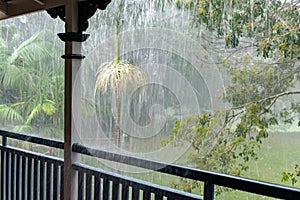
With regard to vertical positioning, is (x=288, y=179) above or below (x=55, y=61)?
below

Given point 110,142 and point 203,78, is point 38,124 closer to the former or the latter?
point 110,142

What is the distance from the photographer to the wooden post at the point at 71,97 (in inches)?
118

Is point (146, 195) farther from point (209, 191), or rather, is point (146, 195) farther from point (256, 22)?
point (256, 22)

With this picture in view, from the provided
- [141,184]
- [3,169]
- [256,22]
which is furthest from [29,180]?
[256,22]

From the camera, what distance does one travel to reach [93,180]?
2.80 metres

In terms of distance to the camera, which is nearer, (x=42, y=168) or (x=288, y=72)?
(x=288, y=72)

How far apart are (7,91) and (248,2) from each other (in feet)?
10.3

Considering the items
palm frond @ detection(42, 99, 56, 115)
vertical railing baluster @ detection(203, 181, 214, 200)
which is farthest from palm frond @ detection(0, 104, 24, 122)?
vertical railing baluster @ detection(203, 181, 214, 200)

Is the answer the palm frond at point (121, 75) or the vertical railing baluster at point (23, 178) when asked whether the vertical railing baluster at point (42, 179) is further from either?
the palm frond at point (121, 75)

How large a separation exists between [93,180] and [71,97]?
717mm

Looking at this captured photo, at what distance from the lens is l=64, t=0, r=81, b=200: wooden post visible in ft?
9.87

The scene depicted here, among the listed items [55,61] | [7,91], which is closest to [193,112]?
[55,61]

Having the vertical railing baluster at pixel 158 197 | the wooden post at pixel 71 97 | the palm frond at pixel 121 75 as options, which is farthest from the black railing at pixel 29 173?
the vertical railing baluster at pixel 158 197

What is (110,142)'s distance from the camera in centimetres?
367
